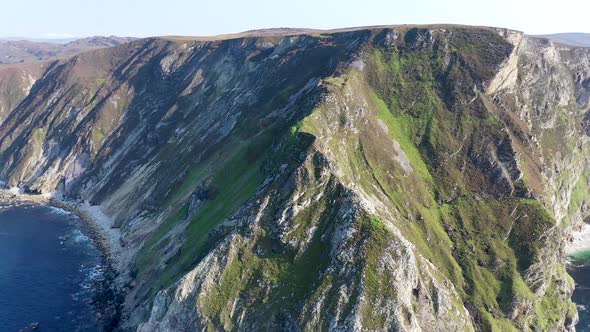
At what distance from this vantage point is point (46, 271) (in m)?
119

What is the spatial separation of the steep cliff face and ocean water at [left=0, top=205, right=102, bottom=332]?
11.5 metres

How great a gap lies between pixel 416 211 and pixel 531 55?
90302 millimetres

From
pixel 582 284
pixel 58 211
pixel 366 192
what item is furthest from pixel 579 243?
pixel 58 211

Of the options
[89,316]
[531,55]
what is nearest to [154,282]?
[89,316]

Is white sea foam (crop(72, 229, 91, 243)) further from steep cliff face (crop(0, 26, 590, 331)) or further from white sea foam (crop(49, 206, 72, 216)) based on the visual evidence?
white sea foam (crop(49, 206, 72, 216))

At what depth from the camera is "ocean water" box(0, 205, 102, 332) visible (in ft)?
320

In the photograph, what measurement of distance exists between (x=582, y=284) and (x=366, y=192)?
81.8 metres

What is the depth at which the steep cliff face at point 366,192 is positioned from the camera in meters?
78.0

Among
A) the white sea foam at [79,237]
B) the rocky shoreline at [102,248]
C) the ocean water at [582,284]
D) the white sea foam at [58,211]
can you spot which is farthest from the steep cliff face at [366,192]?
the white sea foam at [79,237]

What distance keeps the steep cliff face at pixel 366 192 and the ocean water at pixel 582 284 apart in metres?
7.13

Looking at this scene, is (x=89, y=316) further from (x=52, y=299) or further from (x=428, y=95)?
(x=428, y=95)

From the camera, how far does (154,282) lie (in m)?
98.9

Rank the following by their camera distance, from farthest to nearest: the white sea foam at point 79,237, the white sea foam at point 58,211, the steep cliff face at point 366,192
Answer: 1. the white sea foam at point 58,211
2. the white sea foam at point 79,237
3. the steep cliff face at point 366,192

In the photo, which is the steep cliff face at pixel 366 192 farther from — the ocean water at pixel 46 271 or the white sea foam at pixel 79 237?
the ocean water at pixel 46 271
